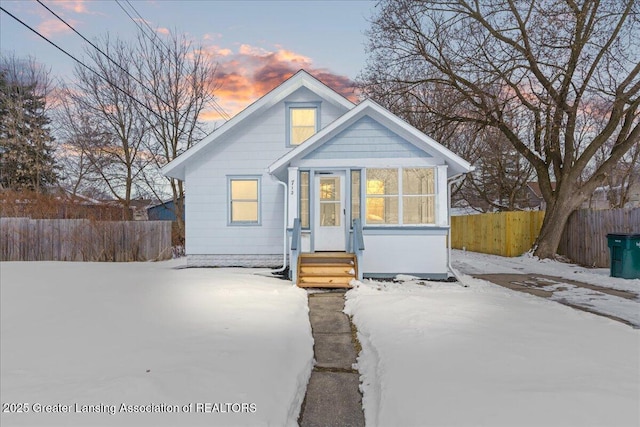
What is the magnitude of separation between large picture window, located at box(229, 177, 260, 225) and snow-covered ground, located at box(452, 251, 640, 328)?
7.15m

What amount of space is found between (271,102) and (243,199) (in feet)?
10.5

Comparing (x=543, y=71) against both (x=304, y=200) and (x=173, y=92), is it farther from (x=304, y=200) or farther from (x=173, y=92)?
(x=173, y=92)

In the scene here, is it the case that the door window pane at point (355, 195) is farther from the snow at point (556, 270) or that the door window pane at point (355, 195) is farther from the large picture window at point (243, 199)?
the snow at point (556, 270)

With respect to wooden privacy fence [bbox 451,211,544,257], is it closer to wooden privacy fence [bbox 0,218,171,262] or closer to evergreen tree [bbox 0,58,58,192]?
wooden privacy fence [bbox 0,218,171,262]

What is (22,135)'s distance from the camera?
21.9m

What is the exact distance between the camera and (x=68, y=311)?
566cm

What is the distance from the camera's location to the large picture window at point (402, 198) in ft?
30.5

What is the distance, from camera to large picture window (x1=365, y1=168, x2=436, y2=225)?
9.28 metres

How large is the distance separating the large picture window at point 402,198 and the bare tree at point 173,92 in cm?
1322

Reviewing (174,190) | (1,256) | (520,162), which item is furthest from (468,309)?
(520,162)

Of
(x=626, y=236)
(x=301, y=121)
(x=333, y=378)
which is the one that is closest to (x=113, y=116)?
(x=301, y=121)

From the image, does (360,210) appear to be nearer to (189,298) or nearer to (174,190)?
(189,298)

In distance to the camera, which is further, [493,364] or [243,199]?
[243,199]

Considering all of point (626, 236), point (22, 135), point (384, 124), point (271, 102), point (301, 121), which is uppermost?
point (22, 135)
